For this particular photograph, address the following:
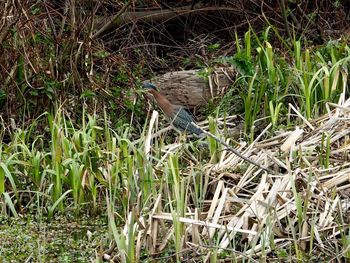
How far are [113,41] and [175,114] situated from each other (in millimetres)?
1983

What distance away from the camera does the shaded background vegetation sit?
24.1ft

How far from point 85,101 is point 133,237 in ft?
9.47

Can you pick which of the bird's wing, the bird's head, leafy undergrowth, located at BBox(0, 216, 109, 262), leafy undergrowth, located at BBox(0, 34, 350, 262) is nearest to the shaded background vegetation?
the bird's head

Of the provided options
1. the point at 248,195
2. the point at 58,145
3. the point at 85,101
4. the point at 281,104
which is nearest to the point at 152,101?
the point at 85,101

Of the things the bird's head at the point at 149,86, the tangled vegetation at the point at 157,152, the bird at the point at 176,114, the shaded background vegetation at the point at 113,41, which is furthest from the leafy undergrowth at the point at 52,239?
the bird's head at the point at 149,86

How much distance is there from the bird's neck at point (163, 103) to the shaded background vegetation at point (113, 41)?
221 mm

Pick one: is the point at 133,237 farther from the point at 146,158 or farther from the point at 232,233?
the point at 146,158

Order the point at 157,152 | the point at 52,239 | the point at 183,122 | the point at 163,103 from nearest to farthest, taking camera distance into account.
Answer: the point at 52,239, the point at 157,152, the point at 183,122, the point at 163,103

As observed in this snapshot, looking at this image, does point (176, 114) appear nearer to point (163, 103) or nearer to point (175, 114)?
point (175, 114)

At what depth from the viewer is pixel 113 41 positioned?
358 inches

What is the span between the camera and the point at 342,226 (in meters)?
5.00

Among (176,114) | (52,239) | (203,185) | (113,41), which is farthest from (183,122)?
(113,41)

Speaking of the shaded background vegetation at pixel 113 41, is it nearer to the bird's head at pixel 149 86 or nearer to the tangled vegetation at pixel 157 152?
the tangled vegetation at pixel 157 152

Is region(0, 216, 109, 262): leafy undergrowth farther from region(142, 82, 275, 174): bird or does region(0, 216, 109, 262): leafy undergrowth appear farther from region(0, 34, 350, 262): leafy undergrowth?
region(142, 82, 275, 174): bird
